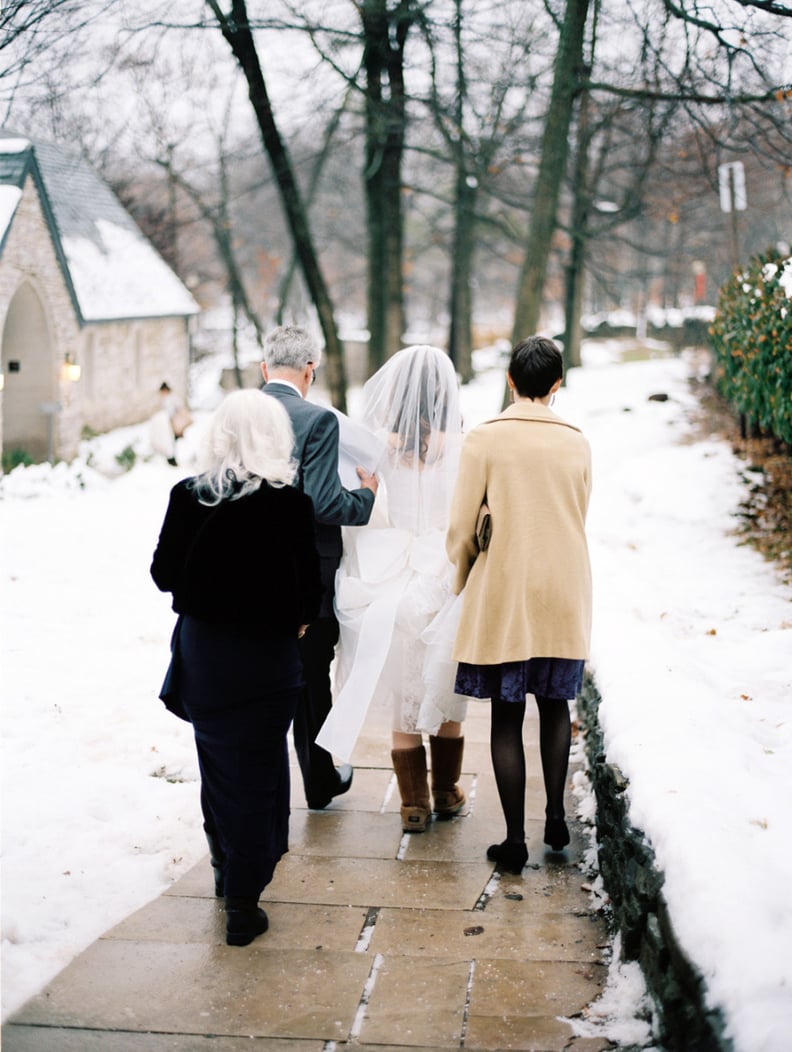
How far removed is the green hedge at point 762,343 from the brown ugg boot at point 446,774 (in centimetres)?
436

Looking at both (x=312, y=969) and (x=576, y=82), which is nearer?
(x=312, y=969)

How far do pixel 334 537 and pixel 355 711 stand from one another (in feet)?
2.64

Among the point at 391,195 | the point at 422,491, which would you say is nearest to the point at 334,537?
the point at 422,491

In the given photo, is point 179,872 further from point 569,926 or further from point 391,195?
point 391,195

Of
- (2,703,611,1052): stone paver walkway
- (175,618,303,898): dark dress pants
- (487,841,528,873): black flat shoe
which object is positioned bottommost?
(2,703,611,1052): stone paver walkway

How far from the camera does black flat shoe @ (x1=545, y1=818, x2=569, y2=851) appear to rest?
15.4 feet

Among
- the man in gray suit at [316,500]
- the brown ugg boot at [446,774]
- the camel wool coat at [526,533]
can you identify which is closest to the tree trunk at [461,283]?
the man in gray suit at [316,500]

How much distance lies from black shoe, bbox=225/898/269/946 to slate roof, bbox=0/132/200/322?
20075 millimetres

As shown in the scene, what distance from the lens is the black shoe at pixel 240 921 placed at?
402cm

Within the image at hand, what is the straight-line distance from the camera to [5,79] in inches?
313

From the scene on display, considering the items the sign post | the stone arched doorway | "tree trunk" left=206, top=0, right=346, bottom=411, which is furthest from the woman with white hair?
the stone arched doorway

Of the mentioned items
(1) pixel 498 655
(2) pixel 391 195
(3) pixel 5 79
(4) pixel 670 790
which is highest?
(2) pixel 391 195

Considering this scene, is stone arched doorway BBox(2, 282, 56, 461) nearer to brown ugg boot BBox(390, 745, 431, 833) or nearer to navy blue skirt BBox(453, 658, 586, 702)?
brown ugg boot BBox(390, 745, 431, 833)

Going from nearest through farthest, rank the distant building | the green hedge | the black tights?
the black tights, the green hedge, the distant building
